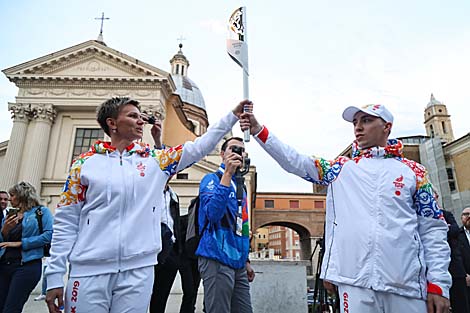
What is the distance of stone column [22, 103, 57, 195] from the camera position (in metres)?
20.7

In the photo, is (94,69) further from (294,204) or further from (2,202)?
(294,204)

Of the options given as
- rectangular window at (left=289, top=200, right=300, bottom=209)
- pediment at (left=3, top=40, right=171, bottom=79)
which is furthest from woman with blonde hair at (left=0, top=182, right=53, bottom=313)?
rectangular window at (left=289, top=200, right=300, bottom=209)

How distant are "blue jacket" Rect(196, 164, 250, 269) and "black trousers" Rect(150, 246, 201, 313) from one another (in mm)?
1257

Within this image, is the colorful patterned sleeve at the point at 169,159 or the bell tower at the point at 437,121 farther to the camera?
the bell tower at the point at 437,121

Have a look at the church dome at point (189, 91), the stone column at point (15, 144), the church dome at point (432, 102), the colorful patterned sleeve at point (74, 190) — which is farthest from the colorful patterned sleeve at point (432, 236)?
the church dome at point (432, 102)

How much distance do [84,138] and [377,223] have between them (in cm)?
2341

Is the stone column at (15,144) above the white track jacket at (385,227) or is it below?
above

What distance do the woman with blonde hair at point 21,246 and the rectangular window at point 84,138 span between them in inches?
771

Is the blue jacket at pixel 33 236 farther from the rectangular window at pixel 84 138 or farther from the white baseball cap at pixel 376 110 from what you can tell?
the rectangular window at pixel 84 138

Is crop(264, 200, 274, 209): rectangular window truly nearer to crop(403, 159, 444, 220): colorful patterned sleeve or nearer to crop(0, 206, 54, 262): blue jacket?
crop(0, 206, 54, 262): blue jacket

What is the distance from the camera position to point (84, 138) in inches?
877

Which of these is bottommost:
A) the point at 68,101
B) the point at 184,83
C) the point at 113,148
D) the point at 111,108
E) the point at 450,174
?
the point at 113,148

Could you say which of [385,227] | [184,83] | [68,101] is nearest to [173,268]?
[385,227]

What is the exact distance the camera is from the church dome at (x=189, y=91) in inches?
1608
